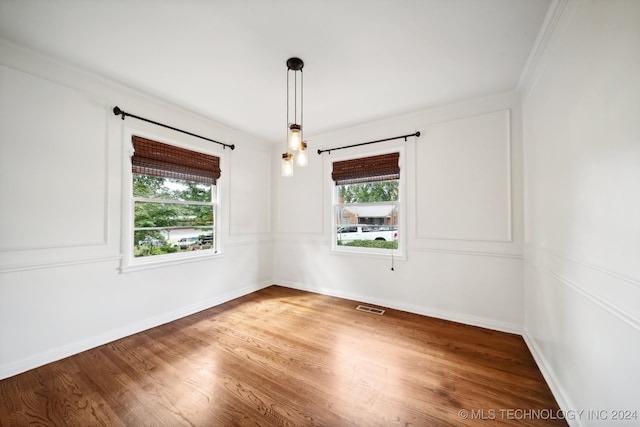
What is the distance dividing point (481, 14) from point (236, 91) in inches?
88.8

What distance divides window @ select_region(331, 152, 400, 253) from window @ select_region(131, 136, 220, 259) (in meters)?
1.89

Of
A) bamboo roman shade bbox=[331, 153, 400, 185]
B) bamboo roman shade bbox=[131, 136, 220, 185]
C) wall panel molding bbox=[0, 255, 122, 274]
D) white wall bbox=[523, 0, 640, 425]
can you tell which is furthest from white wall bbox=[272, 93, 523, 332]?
wall panel molding bbox=[0, 255, 122, 274]

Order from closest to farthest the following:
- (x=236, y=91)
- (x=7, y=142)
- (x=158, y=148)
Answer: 1. (x=7, y=142)
2. (x=236, y=91)
3. (x=158, y=148)

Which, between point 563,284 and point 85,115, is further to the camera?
point 85,115

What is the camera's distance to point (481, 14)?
166 cm

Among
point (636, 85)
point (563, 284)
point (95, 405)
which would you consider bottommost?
point (95, 405)

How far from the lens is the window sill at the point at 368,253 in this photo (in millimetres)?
3344

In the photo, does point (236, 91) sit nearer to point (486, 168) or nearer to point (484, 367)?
point (486, 168)

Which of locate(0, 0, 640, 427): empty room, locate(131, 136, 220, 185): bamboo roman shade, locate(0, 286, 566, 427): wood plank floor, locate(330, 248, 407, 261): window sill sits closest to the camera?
locate(0, 0, 640, 427): empty room

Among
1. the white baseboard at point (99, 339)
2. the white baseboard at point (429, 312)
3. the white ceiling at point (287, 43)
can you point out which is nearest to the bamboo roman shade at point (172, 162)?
the white ceiling at point (287, 43)

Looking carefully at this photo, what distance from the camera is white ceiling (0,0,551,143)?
Result: 1.62 m

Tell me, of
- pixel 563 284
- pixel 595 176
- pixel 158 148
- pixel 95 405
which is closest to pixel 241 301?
pixel 95 405

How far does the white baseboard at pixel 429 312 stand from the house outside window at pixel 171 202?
190 cm

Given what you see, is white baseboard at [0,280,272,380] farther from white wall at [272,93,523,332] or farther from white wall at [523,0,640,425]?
white wall at [523,0,640,425]
